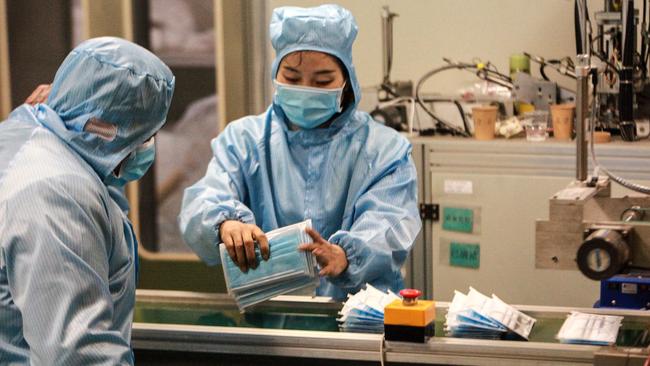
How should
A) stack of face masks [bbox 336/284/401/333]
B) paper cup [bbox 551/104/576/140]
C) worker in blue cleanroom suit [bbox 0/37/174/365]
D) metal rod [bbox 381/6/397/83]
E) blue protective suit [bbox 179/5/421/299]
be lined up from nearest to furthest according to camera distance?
worker in blue cleanroom suit [bbox 0/37/174/365] → stack of face masks [bbox 336/284/401/333] → blue protective suit [bbox 179/5/421/299] → paper cup [bbox 551/104/576/140] → metal rod [bbox 381/6/397/83]

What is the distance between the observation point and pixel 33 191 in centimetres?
140

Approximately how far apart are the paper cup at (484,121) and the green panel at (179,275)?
1.21 meters

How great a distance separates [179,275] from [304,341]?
6.74 feet

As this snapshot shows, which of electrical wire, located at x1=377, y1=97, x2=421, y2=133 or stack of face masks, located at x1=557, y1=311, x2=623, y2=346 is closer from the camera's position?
stack of face masks, located at x1=557, y1=311, x2=623, y2=346

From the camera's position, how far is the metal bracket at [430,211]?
3.42m

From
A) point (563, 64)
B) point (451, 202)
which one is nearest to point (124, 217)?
point (451, 202)

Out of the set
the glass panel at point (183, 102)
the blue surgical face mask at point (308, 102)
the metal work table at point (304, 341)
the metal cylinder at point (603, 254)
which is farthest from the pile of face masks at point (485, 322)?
the glass panel at point (183, 102)

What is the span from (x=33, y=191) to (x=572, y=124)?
2385 mm

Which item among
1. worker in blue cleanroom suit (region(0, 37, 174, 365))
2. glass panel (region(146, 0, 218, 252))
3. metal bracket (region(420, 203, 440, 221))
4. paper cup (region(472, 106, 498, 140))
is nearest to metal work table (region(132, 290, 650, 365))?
worker in blue cleanroom suit (region(0, 37, 174, 365))

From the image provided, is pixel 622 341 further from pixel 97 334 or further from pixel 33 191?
pixel 33 191

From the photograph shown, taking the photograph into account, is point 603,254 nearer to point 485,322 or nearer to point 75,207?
point 485,322

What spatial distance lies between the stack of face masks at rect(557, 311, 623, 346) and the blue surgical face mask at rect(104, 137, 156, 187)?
859 mm

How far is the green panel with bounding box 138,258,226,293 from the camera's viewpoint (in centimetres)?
389

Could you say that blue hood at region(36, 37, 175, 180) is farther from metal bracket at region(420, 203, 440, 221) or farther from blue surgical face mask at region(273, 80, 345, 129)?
metal bracket at region(420, 203, 440, 221)
